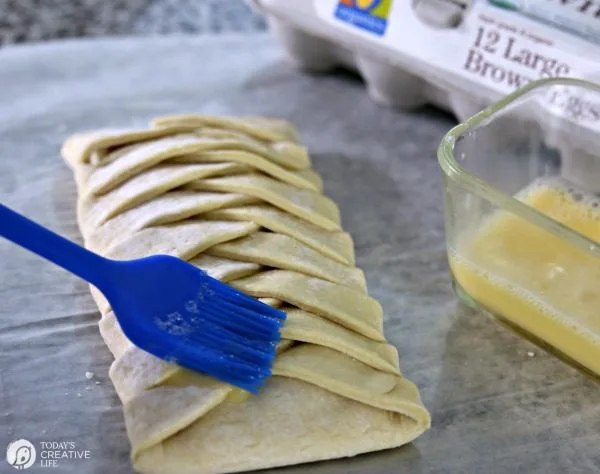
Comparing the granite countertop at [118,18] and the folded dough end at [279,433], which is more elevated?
the folded dough end at [279,433]

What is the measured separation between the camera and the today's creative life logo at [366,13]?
3.89 ft

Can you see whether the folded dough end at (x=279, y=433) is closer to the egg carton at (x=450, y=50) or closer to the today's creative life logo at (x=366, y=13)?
the egg carton at (x=450, y=50)

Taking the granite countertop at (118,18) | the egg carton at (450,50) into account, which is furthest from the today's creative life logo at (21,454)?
the granite countertop at (118,18)

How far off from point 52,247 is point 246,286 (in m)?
0.21

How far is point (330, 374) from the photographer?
77 centimetres

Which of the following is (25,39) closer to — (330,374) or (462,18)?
(462,18)

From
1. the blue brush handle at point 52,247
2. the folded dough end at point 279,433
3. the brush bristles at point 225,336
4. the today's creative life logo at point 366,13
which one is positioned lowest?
the folded dough end at point 279,433

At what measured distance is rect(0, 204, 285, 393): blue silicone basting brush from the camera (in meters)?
0.74

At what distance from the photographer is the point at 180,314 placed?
2.50ft

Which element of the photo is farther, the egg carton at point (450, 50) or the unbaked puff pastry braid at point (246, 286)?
the egg carton at point (450, 50)

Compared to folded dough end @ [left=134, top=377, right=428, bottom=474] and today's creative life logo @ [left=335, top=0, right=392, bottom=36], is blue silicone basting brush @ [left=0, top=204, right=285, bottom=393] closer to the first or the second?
folded dough end @ [left=134, top=377, right=428, bottom=474]

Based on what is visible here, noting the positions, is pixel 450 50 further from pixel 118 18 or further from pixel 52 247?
pixel 118 18

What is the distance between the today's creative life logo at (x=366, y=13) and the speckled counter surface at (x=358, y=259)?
0.17 m

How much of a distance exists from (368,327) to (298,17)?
633 millimetres
